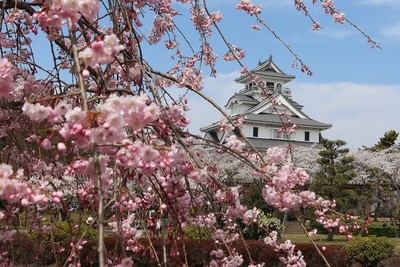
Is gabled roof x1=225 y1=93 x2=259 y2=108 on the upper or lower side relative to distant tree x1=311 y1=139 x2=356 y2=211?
upper

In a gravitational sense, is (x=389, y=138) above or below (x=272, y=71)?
below

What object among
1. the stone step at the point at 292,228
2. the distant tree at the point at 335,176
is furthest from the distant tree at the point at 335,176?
the stone step at the point at 292,228

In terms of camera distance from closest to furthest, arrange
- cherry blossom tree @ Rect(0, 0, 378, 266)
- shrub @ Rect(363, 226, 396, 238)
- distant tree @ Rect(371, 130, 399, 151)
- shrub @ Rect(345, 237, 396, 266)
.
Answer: cherry blossom tree @ Rect(0, 0, 378, 266) → shrub @ Rect(345, 237, 396, 266) → shrub @ Rect(363, 226, 396, 238) → distant tree @ Rect(371, 130, 399, 151)

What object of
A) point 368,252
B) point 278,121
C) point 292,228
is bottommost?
point 292,228

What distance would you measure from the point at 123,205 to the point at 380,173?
57.2 ft

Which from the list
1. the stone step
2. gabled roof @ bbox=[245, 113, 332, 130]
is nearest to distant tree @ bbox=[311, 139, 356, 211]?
the stone step

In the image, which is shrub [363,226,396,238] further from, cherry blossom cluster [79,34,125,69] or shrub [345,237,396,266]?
cherry blossom cluster [79,34,125,69]

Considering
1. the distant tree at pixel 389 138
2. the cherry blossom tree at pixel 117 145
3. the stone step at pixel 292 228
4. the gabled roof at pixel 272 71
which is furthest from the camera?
the gabled roof at pixel 272 71

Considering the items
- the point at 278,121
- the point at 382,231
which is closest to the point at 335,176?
the point at 382,231

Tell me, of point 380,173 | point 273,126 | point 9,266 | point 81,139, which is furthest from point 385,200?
point 81,139

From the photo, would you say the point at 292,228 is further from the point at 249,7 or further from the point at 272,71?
the point at 249,7

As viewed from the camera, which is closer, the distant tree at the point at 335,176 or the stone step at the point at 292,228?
the distant tree at the point at 335,176

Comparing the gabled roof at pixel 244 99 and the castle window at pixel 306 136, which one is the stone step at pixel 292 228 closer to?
the castle window at pixel 306 136

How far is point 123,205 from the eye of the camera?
1.74 meters
